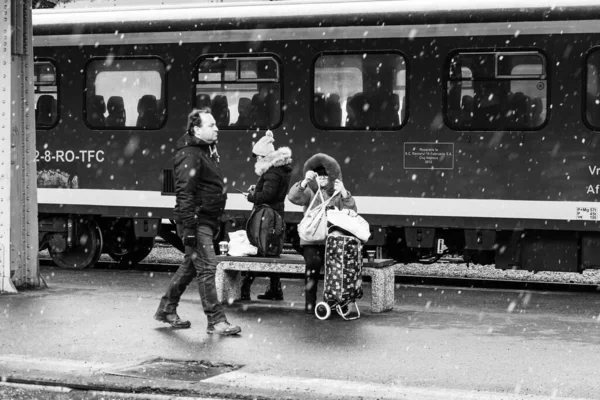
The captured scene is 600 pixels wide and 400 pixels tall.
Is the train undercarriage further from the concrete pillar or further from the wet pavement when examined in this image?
→ the concrete pillar

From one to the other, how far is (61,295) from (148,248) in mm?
4359

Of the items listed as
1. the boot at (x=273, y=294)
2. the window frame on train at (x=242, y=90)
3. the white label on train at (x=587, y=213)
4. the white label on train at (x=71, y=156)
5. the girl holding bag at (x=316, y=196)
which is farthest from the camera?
the white label on train at (x=71, y=156)

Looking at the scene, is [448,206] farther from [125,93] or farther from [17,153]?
[17,153]

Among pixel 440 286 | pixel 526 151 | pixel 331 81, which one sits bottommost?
pixel 440 286

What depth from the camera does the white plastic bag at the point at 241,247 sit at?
36.3ft

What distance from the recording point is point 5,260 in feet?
38.3

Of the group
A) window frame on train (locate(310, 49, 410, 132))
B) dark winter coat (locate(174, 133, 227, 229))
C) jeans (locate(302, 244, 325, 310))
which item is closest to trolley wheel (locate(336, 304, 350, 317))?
jeans (locate(302, 244, 325, 310))

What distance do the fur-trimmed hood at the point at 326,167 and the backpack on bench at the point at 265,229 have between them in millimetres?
532

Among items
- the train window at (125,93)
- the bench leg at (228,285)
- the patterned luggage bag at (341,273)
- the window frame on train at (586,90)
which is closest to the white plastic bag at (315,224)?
the patterned luggage bag at (341,273)

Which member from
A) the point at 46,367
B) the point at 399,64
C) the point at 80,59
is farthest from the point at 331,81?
the point at 46,367

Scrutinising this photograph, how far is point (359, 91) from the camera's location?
13891 mm

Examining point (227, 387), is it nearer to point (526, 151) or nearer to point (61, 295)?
point (61, 295)

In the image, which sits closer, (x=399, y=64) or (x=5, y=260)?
(x=5, y=260)

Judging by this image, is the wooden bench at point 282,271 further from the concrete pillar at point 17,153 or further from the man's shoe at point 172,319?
the concrete pillar at point 17,153
